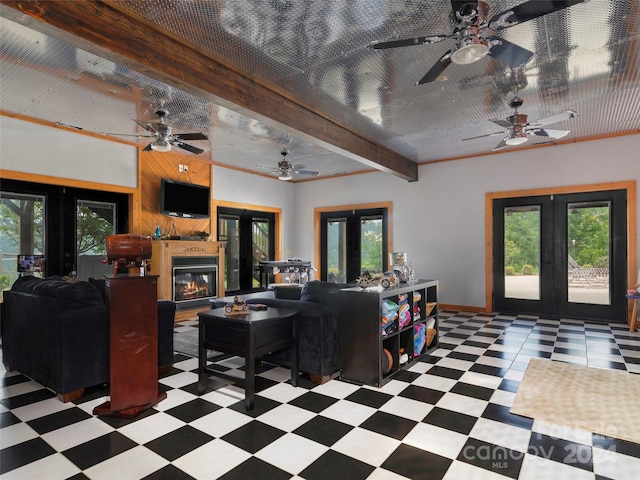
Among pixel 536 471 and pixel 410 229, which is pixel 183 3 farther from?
pixel 410 229

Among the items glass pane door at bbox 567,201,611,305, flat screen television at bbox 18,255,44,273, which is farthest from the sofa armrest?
glass pane door at bbox 567,201,611,305

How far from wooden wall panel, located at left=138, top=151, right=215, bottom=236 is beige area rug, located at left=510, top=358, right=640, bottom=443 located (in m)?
5.86

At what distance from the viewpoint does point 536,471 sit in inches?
80.2

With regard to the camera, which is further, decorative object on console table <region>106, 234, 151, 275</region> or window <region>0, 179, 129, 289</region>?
window <region>0, 179, 129, 289</region>

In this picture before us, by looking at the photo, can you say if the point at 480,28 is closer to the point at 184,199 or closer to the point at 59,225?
the point at 184,199

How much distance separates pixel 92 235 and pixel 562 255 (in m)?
7.68

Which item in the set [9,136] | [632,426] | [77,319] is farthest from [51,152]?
[632,426]

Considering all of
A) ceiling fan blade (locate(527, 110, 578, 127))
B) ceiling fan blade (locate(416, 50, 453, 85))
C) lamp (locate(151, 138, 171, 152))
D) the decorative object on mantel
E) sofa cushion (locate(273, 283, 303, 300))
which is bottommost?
the decorative object on mantel

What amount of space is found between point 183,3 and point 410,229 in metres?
6.02

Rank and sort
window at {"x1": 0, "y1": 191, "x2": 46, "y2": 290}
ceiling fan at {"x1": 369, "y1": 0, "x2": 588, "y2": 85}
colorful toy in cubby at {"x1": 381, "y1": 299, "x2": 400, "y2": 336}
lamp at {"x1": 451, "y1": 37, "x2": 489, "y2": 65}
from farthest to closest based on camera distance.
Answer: window at {"x1": 0, "y1": 191, "x2": 46, "y2": 290} → colorful toy in cubby at {"x1": 381, "y1": 299, "x2": 400, "y2": 336} → lamp at {"x1": 451, "y1": 37, "x2": 489, "y2": 65} → ceiling fan at {"x1": 369, "y1": 0, "x2": 588, "y2": 85}

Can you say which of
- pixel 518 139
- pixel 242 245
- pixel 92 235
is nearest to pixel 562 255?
pixel 518 139

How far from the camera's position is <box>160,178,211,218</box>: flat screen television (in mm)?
6359

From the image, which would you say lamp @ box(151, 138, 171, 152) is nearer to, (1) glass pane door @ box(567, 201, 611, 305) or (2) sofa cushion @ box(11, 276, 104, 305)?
(2) sofa cushion @ box(11, 276, 104, 305)

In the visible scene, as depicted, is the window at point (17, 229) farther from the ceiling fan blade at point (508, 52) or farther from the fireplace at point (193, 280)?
the ceiling fan blade at point (508, 52)
